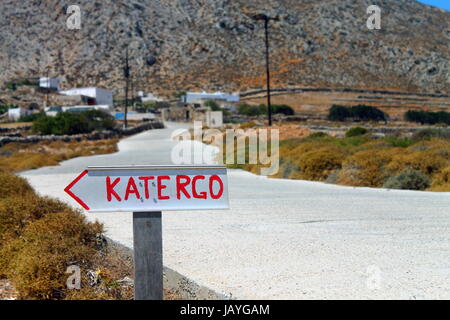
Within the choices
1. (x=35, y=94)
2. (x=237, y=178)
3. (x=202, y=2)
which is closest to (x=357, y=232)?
(x=237, y=178)

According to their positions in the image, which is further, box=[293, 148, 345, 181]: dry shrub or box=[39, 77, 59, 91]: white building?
box=[39, 77, 59, 91]: white building

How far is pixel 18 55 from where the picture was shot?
11144cm

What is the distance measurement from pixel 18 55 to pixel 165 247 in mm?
110036

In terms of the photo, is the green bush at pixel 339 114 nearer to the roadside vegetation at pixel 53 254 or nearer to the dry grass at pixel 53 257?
the roadside vegetation at pixel 53 254

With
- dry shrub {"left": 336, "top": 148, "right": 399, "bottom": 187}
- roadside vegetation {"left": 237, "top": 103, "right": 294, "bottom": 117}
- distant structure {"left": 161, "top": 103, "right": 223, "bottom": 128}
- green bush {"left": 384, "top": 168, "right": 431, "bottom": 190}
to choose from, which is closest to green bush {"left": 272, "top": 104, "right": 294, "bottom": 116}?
roadside vegetation {"left": 237, "top": 103, "right": 294, "bottom": 117}

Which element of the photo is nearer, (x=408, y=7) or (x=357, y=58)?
(x=357, y=58)

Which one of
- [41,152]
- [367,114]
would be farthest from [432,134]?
[367,114]

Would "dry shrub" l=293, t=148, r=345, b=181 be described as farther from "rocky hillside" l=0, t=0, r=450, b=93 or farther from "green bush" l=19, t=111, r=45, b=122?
"rocky hillside" l=0, t=0, r=450, b=93

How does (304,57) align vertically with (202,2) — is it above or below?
below

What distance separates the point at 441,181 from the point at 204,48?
321 ft

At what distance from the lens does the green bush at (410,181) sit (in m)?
16.1

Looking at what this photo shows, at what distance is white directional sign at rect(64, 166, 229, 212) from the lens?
5.39m

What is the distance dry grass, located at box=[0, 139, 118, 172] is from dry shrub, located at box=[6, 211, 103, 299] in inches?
542
